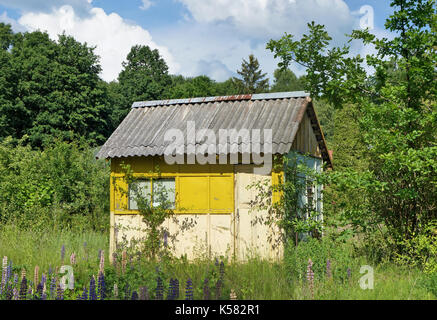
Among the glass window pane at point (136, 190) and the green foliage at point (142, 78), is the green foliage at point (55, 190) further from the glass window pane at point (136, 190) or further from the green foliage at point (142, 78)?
the green foliage at point (142, 78)

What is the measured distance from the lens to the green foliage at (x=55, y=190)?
14.6 meters

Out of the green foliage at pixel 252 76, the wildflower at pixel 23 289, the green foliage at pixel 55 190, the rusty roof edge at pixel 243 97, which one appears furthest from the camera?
the green foliage at pixel 252 76

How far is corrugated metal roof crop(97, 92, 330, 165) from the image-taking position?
11.7m

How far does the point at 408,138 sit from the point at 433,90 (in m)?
1.13

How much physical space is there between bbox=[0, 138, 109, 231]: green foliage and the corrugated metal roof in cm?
308

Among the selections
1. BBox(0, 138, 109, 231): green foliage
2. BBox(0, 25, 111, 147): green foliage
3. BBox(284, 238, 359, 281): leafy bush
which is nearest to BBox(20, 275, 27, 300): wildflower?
BBox(284, 238, 359, 281): leafy bush

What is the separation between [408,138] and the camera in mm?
7953

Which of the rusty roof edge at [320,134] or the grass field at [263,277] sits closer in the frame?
A: the grass field at [263,277]

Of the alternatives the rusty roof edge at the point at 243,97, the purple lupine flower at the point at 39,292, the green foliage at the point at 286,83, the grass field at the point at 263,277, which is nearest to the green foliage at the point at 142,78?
the green foliage at the point at 286,83

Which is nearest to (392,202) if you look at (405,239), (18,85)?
(405,239)

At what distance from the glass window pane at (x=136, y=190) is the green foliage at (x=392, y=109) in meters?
5.04

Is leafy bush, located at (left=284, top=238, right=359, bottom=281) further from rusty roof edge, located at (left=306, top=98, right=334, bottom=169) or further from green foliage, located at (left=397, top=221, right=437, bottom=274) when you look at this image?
rusty roof edge, located at (left=306, top=98, right=334, bottom=169)

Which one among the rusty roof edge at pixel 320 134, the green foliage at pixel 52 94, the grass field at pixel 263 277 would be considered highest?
the green foliage at pixel 52 94

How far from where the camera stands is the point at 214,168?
11.7 meters
